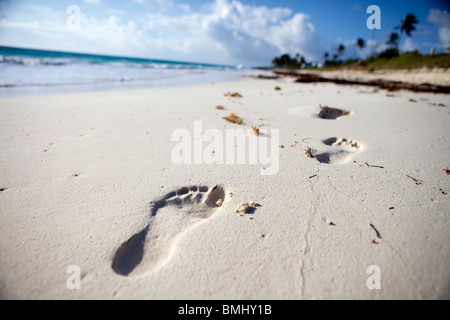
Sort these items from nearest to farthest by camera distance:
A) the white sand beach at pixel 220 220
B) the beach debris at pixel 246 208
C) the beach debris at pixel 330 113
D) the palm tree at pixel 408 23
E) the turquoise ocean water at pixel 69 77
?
the white sand beach at pixel 220 220, the beach debris at pixel 246 208, the beach debris at pixel 330 113, the turquoise ocean water at pixel 69 77, the palm tree at pixel 408 23

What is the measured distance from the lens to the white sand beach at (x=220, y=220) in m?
1.06

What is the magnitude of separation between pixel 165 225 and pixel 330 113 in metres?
3.75

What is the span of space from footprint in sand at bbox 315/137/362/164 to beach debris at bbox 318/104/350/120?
1.18 meters

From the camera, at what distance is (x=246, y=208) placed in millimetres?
1525

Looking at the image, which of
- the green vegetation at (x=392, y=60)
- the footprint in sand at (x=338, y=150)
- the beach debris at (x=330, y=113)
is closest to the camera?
the footprint in sand at (x=338, y=150)

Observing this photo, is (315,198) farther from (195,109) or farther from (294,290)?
(195,109)

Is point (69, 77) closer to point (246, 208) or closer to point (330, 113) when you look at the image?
point (330, 113)

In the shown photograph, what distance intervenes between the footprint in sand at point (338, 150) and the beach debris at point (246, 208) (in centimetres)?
107

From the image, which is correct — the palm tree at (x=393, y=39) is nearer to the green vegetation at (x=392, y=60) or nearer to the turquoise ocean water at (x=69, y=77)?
the green vegetation at (x=392, y=60)

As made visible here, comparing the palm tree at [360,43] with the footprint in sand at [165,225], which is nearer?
the footprint in sand at [165,225]

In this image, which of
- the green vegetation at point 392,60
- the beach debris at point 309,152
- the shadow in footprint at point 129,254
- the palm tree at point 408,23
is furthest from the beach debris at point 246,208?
the palm tree at point 408,23

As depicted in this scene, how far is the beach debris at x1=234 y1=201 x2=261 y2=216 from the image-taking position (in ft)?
4.93

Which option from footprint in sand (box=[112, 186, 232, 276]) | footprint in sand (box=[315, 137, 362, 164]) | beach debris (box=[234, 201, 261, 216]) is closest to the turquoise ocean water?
footprint in sand (box=[112, 186, 232, 276])

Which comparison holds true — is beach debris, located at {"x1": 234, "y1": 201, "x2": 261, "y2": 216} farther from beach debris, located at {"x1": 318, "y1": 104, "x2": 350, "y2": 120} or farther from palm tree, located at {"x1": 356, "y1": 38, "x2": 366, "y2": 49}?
palm tree, located at {"x1": 356, "y1": 38, "x2": 366, "y2": 49}
